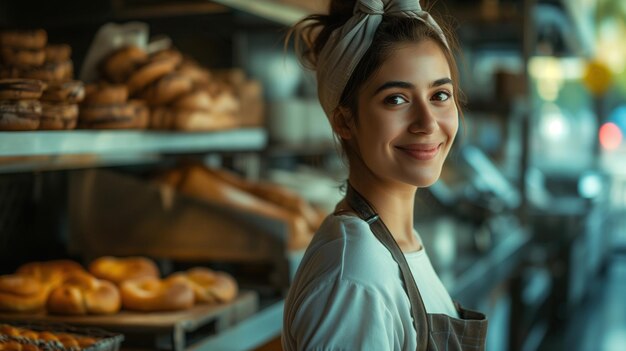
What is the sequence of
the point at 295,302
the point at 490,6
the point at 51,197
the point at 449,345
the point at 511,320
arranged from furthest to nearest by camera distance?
1. the point at 490,6
2. the point at 511,320
3. the point at 51,197
4. the point at 449,345
5. the point at 295,302

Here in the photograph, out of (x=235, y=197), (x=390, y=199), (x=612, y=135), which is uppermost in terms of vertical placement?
(x=390, y=199)

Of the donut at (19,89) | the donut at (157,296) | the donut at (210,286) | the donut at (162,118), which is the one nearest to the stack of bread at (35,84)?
the donut at (19,89)

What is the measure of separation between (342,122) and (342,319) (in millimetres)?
314

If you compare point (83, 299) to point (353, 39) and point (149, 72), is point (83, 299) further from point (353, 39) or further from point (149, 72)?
point (353, 39)


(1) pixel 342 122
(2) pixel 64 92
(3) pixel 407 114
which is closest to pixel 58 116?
(2) pixel 64 92

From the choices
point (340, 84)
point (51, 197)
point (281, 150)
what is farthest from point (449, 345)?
point (281, 150)

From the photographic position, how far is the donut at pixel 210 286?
1.80m

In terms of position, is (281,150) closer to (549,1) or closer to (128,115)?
(128,115)

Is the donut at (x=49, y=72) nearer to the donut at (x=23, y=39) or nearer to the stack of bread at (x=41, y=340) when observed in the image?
the donut at (x=23, y=39)

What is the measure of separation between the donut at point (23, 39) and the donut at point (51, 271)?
19.9 inches

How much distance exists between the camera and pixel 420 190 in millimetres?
1395

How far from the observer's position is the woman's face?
107cm

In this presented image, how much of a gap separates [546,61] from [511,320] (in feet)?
17.5

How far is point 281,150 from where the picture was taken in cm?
284
